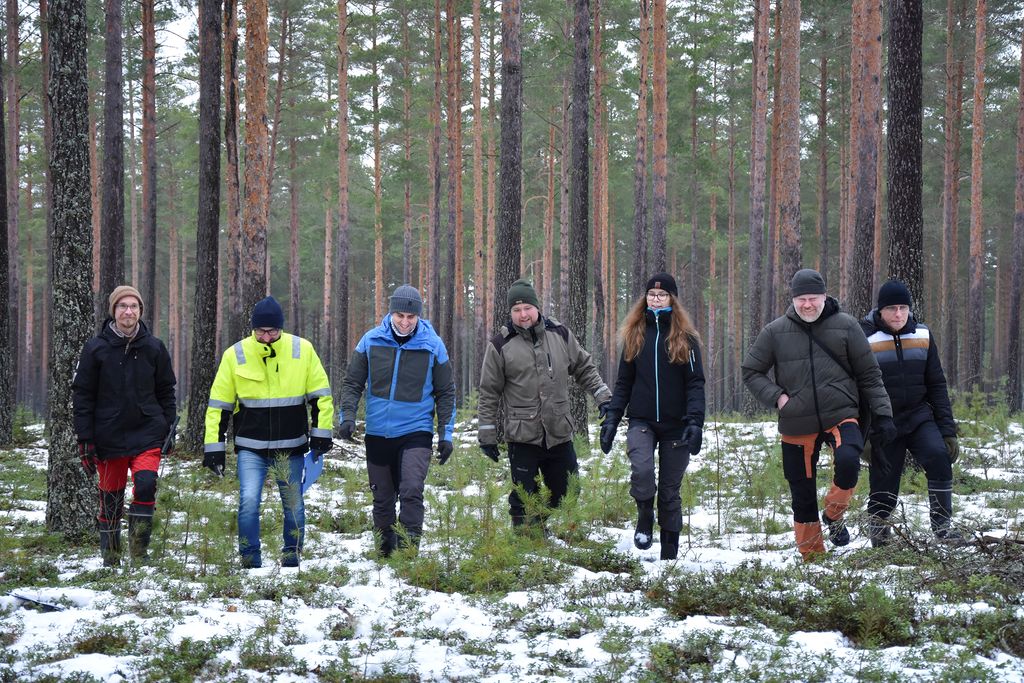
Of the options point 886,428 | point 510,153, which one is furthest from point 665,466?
point 510,153

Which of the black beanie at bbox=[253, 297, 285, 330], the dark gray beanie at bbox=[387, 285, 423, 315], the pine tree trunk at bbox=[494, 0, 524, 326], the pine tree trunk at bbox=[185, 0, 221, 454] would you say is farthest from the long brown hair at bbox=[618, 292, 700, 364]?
the pine tree trunk at bbox=[185, 0, 221, 454]

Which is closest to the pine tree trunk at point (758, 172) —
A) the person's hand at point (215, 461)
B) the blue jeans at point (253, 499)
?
the blue jeans at point (253, 499)

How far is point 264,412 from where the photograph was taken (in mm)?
6125

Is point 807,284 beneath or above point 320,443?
above

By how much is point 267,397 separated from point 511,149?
695 cm

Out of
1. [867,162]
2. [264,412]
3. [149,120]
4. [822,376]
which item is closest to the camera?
[822,376]

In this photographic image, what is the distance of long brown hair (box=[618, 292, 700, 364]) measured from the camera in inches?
247

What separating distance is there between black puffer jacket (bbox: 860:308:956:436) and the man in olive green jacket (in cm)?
226

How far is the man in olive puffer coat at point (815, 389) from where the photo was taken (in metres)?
5.82

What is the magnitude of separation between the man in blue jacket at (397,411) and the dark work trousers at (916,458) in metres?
3.44

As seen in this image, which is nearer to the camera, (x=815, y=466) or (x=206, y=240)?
(x=815, y=466)

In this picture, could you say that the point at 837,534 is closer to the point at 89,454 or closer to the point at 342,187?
the point at 89,454

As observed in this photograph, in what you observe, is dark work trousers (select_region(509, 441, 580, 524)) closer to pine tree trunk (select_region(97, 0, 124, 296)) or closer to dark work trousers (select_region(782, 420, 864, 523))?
dark work trousers (select_region(782, 420, 864, 523))

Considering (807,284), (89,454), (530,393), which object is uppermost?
(807,284)
